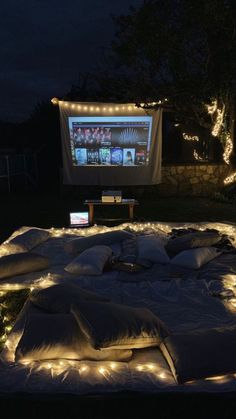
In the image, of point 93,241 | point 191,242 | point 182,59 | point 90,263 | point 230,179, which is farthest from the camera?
point 230,179

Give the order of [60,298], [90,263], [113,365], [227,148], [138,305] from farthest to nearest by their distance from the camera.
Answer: [227,148] < [90,263] < [138,305] < [60,298] < [113,365]

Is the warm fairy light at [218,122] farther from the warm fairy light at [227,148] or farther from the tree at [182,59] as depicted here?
the warm fairy light at [227,148]

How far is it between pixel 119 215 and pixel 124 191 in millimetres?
2417

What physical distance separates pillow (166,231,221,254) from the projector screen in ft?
16.7

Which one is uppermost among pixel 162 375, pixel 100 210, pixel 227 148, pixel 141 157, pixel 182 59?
pixel 182 59

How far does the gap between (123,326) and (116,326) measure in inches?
1.8

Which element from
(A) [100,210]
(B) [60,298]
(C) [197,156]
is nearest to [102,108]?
(A) [100,210]

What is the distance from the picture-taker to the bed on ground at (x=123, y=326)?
6.20ft

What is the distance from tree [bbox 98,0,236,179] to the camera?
27.5ft

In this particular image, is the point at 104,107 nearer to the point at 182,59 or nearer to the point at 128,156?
the point at 128,156

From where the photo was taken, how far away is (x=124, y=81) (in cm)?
928

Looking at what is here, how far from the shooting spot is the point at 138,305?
2.81 metres

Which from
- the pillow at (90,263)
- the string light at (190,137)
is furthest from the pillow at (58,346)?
the string light at (190,137)

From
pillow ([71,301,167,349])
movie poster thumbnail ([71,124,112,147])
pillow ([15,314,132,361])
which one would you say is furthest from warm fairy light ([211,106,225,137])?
pillow ([15,314,132,361])
